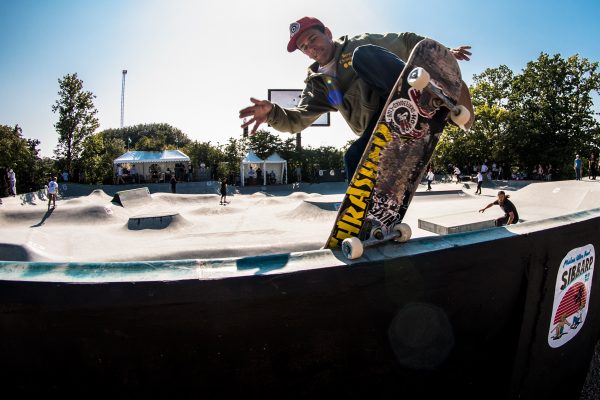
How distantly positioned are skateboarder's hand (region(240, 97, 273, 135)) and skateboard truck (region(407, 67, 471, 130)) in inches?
44.0

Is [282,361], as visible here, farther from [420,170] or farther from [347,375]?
[420,170]

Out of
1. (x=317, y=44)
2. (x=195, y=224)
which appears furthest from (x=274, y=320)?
(x=195, y=224)

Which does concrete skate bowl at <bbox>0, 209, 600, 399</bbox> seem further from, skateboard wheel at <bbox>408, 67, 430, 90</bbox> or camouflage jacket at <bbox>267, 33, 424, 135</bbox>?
camouflage jacket at <bbox>267, 33, 424, 135</bbox>

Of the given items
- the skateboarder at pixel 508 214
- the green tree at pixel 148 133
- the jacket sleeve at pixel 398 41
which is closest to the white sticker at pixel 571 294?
the jacket sleeve at pixel 398 41

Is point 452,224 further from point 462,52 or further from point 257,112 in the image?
point 257,112

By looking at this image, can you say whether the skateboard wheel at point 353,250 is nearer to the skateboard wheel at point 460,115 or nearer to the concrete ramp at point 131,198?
the skateboard wheel at point 460,115

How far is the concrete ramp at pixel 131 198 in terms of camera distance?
1585cm

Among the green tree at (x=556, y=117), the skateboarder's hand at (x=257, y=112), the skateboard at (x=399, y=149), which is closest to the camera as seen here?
the skateboard at (x=399, y=149)

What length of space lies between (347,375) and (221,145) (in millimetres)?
43790

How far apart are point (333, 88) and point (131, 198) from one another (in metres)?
16.2

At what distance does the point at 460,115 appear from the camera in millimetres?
1951

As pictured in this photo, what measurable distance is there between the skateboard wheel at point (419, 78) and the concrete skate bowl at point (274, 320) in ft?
2.54

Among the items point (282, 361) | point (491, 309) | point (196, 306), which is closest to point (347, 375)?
point (282, 361)

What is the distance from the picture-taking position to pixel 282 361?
1.23 m
